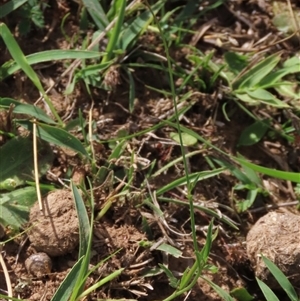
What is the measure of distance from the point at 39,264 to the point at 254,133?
1.15 meters

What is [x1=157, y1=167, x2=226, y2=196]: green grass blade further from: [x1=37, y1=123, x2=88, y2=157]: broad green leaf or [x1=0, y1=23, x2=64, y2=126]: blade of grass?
[x1=0, y1=23, x2=64, y2=126]: blade of grass

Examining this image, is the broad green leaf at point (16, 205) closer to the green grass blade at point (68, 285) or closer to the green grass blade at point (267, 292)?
the green grass blade at point (68, 285)

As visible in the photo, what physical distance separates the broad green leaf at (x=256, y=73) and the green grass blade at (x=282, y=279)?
2.90 feet

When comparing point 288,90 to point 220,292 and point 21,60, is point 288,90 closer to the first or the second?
point 220,292

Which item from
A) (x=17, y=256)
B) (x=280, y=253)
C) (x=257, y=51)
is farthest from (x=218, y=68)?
(x=17, y=256)

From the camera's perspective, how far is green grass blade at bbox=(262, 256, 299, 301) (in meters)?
2.06

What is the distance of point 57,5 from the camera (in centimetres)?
267

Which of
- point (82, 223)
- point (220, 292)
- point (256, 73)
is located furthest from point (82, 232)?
point (256, 73)

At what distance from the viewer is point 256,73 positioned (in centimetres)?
261

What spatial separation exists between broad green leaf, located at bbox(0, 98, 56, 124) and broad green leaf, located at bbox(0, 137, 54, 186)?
106 millimetres

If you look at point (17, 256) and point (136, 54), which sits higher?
point (136, 54)

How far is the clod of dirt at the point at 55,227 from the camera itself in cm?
208

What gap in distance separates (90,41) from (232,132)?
80cm

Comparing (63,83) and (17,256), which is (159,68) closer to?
(63,83)
